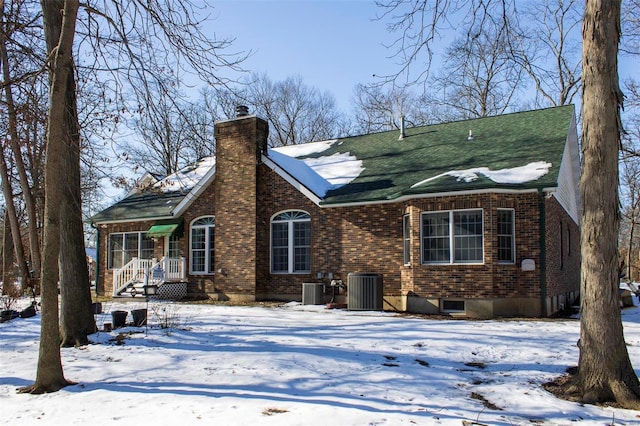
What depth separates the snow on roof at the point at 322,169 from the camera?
1806 centimetres

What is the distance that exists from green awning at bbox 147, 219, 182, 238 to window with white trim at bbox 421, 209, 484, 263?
9.35m

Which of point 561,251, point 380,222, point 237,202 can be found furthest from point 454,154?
point 237,202

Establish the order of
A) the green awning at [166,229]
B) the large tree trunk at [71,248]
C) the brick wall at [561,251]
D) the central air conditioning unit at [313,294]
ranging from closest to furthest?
the large tree trunk at [71,248] → the brick wall at [561,251] → the central air conditioning unit at [313,294] → the green awning at [166,229]

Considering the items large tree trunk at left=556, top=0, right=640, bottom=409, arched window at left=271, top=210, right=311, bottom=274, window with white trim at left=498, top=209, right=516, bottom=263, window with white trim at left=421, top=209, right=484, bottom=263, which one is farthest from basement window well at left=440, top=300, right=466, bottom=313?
large tree trunk at left=556, top=0, right=640, bottom=409

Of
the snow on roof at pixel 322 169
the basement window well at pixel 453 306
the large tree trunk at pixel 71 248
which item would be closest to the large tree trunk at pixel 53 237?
the large tree trunk at pixel 71 248

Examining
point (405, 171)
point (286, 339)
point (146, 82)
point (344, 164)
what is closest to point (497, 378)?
point (286, 339)

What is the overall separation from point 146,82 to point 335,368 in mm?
5651

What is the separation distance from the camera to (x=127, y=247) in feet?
71.9

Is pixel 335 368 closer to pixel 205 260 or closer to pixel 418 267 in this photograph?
pixel 418 267

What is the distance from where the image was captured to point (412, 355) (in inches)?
352

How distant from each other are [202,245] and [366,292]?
7.23m

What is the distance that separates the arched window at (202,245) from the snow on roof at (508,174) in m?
7.95

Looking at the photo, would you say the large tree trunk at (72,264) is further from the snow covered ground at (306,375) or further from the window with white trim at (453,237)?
the window with white trim at (453,237)

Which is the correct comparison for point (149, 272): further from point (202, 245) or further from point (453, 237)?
point (453, 237)
